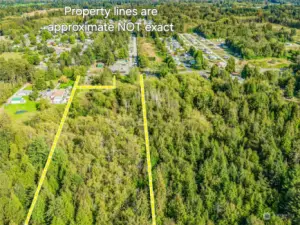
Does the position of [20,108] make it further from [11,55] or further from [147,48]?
[147,48]

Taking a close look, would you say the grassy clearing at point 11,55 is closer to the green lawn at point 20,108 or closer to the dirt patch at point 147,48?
the green lawn at point 20,108

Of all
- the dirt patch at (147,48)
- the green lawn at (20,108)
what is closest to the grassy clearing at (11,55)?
the green lawn at (20,108)

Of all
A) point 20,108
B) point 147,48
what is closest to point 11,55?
point 20,108

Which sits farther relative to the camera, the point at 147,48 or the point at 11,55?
the point at 147,48

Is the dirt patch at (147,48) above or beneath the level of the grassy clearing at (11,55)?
above

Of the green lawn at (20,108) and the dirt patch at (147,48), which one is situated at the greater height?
the dirt patch at (147,48)

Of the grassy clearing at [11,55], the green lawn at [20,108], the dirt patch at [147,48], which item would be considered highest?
the dirt patch at [147,48]

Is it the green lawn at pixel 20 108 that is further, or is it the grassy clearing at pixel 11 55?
the grassy clearing at pixel 11 55

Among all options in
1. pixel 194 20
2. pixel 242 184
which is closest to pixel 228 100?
pixel 242 184

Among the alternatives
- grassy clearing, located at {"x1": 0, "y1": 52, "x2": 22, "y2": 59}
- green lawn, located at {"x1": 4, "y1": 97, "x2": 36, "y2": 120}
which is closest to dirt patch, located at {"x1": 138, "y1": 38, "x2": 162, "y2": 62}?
green lawn, located at {"x1": 4, "y1": 97, "x2": 36, "y2": 120}
